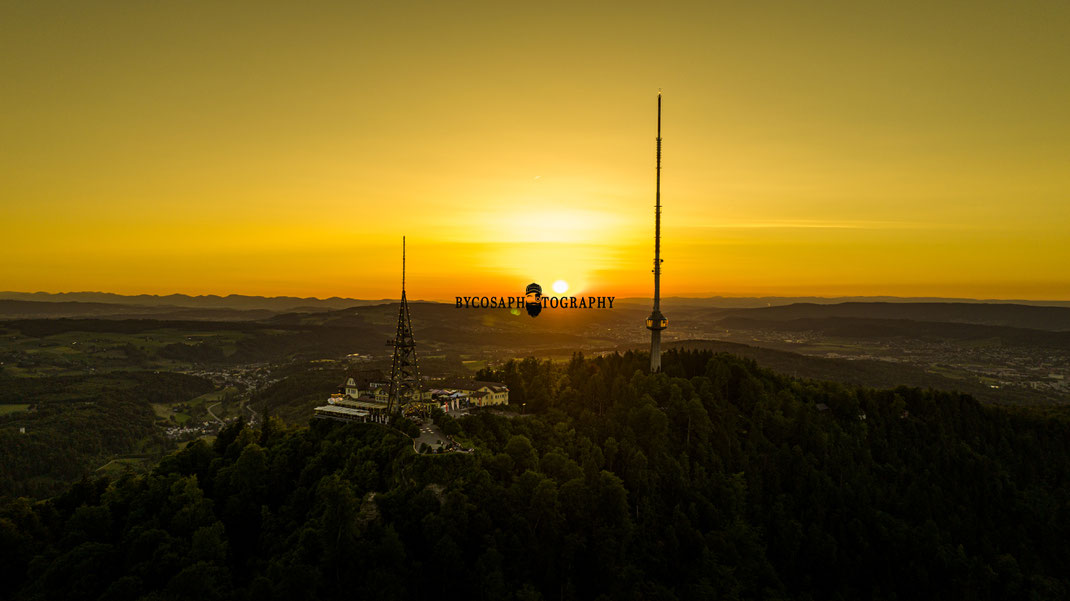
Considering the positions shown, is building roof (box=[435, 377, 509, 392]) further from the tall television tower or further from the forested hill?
the tall television tower

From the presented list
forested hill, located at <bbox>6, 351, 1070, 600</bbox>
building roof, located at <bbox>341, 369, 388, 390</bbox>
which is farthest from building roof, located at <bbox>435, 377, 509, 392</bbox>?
building roof, located at <bbox>341, 369, 388, 390</bbox>

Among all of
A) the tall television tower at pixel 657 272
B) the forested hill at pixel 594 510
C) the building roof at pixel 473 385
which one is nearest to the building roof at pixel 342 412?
the forested hill at pixel 594 510

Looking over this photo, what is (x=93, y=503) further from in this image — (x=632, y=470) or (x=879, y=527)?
(x=879, y=527)

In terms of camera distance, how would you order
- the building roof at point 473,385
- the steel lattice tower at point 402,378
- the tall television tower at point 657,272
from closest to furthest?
the steel lattice tower at point 402,378 → the building roof at point 473,385 → the tall television tower at point 657,272

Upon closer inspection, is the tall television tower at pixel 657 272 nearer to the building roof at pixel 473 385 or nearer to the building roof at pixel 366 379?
the building roof at pixel 473 385

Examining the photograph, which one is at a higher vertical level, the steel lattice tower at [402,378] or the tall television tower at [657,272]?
the tall television tower at [657,272]

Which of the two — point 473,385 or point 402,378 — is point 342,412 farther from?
point 473,385

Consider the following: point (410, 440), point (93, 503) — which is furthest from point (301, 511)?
point (93, 503)

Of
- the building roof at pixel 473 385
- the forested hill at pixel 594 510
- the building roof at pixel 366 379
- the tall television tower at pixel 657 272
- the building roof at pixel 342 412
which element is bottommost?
the forested hill at pixel 594 510
